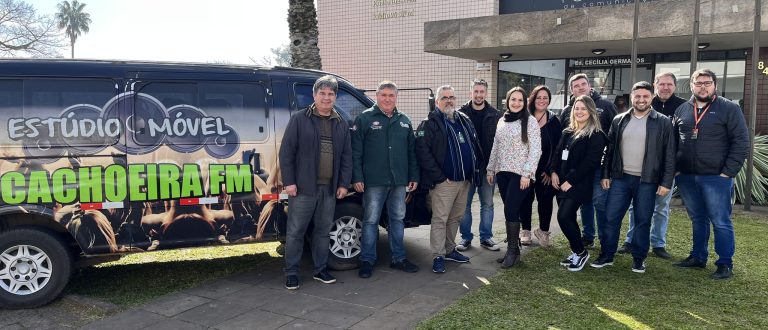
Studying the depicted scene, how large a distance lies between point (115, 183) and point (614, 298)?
424 cm

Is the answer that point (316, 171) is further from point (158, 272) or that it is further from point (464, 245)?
point (464, 245)

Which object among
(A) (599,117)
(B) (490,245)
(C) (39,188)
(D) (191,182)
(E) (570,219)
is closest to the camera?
(C) (39,188)

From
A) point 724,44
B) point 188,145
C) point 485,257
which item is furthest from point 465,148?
point 724,44

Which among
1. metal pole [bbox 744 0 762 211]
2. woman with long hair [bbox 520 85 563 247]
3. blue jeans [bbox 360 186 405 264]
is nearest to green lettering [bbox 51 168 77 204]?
Result: blue jeans [bbox 360 186 405 264]

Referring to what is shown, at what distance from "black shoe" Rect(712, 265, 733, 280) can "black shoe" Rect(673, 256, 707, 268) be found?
274mm

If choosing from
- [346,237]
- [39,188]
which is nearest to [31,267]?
[39,188]

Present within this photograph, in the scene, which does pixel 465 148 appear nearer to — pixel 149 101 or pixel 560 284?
pixel 560 284

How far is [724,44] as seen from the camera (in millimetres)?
10875

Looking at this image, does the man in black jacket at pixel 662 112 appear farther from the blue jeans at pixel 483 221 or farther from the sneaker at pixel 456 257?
the sneaker at pixel 456 257

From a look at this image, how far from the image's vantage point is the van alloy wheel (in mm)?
Answer: 4426

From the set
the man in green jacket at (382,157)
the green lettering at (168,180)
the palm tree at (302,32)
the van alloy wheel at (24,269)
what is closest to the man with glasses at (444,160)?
the man in green jacket at (382,157)

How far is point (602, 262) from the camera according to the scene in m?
5.54

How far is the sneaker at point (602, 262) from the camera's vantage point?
5.52 metres

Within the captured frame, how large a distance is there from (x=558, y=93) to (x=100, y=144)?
11.4 metres
